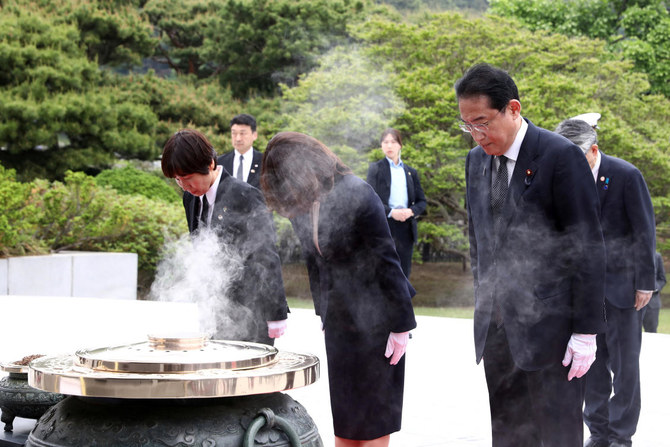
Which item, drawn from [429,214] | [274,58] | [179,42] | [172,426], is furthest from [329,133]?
[172,426]

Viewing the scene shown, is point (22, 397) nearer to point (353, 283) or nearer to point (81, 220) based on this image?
point (353, 283)

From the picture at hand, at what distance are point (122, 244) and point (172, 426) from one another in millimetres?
8457

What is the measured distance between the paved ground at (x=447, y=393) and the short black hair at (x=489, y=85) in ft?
6.85

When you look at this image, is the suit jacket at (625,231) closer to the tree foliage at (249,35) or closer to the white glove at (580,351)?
the white glove at (580,351)

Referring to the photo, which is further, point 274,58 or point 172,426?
point 274,58

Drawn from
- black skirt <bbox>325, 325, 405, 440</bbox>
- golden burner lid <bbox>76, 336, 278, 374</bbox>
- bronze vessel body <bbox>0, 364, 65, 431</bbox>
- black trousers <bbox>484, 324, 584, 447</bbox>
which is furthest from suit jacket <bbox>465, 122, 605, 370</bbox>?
bronze vessel body <bbox>0, 364, 65, 431</bbox>

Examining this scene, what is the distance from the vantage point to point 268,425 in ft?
→ 7.08

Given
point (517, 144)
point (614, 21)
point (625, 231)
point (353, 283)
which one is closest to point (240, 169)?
point (625, 231)

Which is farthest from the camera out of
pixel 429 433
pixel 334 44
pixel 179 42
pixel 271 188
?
pixel 179 42

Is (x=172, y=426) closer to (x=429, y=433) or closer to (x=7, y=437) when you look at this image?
(x=7, y=437)

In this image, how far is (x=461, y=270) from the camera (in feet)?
60.6

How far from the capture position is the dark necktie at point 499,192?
274 centimetres

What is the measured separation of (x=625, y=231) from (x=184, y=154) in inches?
88.3

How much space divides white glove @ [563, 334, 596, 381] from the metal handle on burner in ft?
3.18
